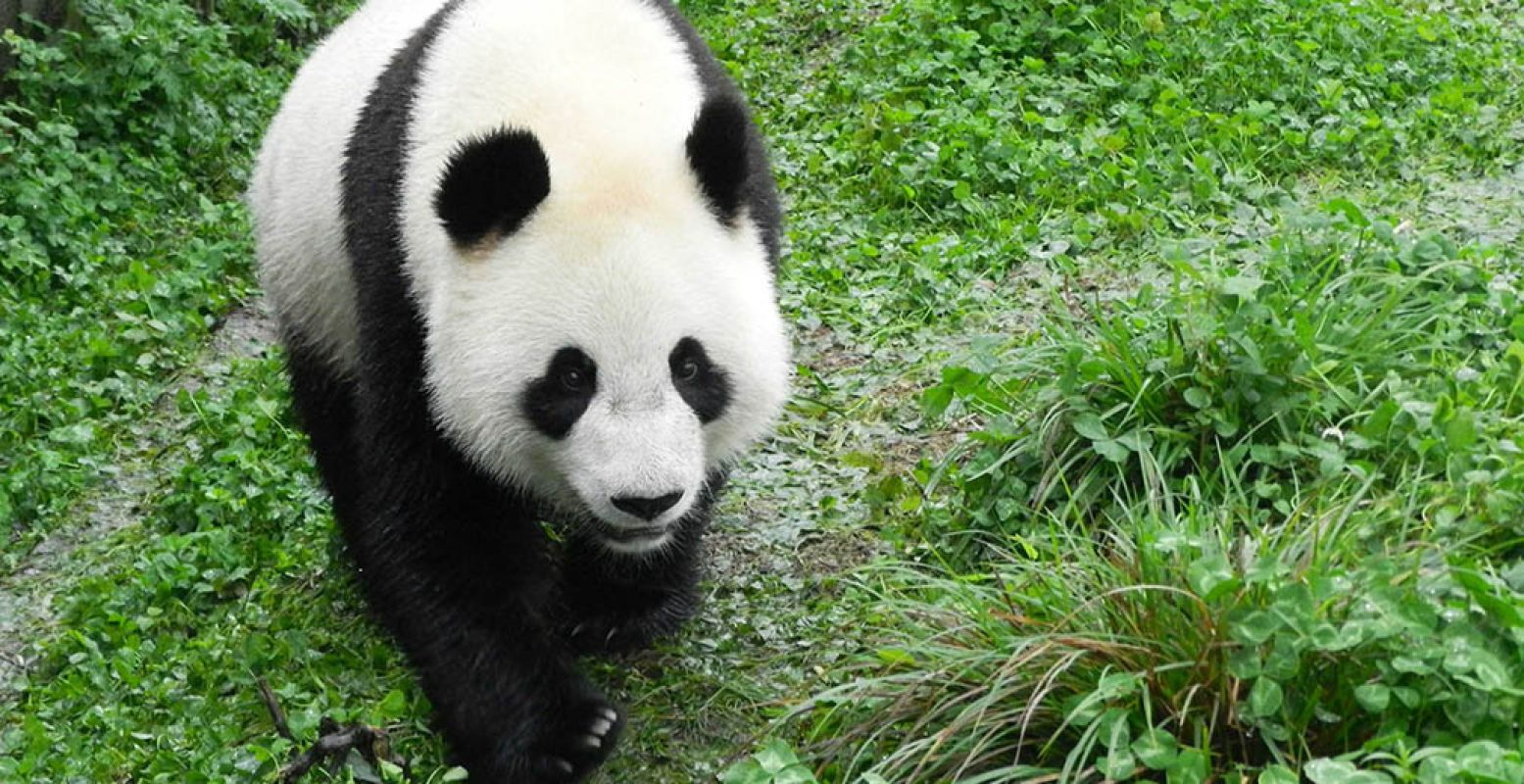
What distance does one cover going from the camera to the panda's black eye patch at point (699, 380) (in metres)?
3.95

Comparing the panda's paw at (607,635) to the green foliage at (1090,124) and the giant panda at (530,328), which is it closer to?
the giant panda at (530,328)

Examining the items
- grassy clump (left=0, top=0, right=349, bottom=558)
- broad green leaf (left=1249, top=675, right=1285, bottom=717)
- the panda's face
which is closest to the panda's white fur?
the panda's face

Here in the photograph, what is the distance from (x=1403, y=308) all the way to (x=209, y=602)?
3.48 m

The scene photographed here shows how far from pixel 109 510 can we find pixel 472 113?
8.00 ft

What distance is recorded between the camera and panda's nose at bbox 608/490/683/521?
3.81m

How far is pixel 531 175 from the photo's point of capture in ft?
12.8

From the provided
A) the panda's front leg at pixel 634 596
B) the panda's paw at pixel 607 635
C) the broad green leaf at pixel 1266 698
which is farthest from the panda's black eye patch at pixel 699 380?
the broad green leaf at pixel 1266 698

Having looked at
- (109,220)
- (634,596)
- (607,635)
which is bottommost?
(109,220)

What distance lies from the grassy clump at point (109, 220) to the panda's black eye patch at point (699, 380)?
280 centimetres

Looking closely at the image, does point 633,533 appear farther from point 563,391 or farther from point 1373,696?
point 1373,696

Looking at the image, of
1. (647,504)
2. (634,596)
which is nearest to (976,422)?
(634,596)

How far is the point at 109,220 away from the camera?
754 cm

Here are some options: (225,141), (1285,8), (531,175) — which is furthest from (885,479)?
(225,141)

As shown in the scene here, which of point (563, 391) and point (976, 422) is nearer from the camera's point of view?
point (563, 391)
